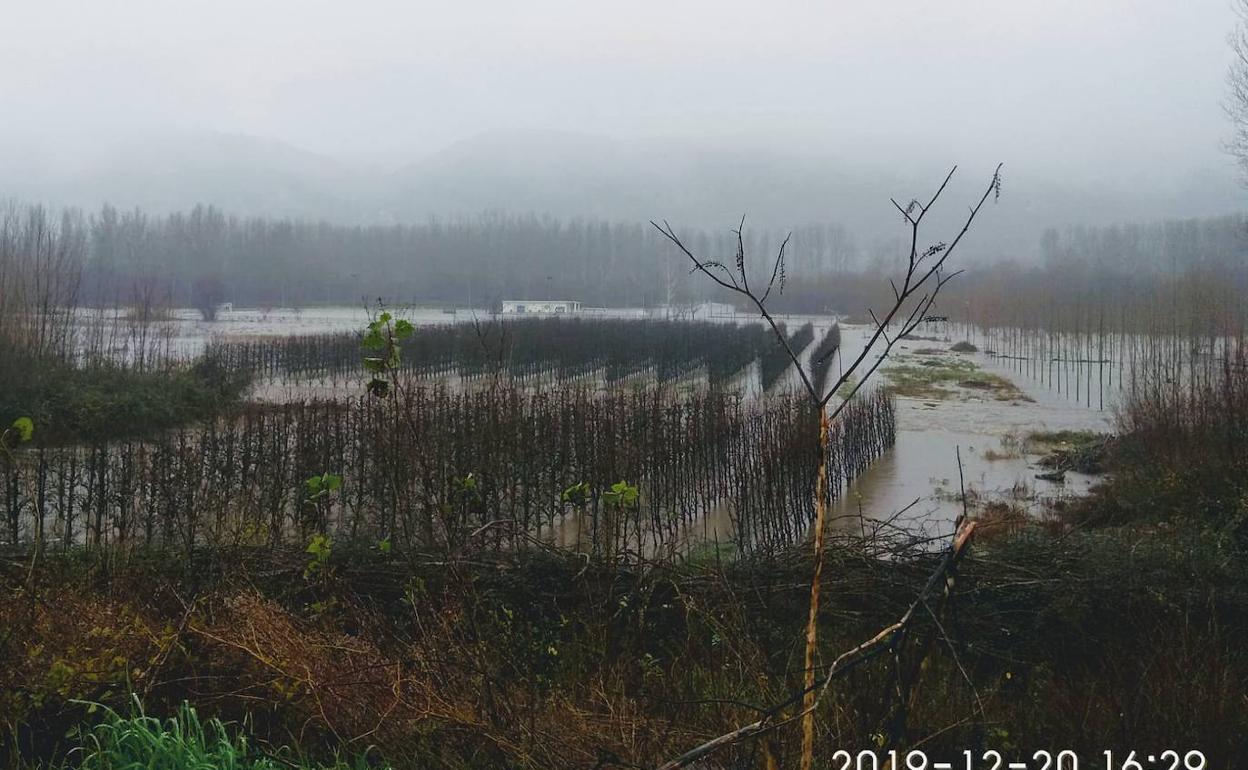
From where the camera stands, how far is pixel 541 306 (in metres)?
14.2

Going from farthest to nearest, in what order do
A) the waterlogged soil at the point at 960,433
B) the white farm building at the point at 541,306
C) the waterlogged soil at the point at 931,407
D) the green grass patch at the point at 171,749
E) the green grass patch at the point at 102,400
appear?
the white farm building at the point at 541,306 → the green grass patch at the point at 102,400 → the waterlogged soil at the point at 931,407 → the waterlogged soil at the point at 960,433 → the green grass patch at the point at 171,749

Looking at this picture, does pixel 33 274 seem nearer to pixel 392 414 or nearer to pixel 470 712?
pixel 392 414

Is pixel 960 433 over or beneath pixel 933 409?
beneath

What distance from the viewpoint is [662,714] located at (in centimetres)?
287

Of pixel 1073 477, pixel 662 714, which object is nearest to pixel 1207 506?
pixel 1073 477

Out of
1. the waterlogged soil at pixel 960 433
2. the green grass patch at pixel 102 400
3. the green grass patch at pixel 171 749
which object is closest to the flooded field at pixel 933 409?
the waterlogged soil at pixel 960 433

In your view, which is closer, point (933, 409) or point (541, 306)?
point (933, 409)

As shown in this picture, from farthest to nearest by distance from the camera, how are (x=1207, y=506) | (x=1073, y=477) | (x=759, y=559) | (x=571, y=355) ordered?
(x=571, y=355) < (x=1073, y=477) < (x=1207, y=506) < (x=759, y=559)

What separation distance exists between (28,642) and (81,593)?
776mm

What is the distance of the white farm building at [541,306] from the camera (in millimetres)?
13703

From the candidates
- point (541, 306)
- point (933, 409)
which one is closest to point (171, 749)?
point (933, 409)
